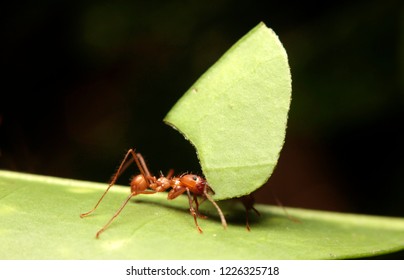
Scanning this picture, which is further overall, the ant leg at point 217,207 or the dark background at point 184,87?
the dark background at point 184,87

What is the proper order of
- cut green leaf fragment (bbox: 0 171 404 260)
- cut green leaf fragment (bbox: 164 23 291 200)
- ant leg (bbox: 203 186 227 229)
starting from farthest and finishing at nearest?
1. ant leg (bbox: 203 186 227 229)
2. cut green leaf fragment (bbox: 164 23 291 200)
3. cut green leaf fragment (bbox: 0 171 404 260)

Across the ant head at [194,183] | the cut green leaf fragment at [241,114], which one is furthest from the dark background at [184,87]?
the cut green leaf fragment at [241,114]

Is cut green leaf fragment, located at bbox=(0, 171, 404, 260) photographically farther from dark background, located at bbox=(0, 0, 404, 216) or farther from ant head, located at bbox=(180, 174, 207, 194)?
dark background, located at bbox=(0, 0, 404, 216)

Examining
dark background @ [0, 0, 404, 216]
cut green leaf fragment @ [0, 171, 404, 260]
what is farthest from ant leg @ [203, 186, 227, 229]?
dark background @ [0, 0, 404, 216]

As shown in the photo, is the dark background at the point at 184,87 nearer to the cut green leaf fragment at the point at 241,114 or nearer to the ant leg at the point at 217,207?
the ant leg at the point at 217,207

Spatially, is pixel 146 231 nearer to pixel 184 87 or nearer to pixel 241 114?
pixel 241 114

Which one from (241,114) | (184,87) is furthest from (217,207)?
(184,87)
